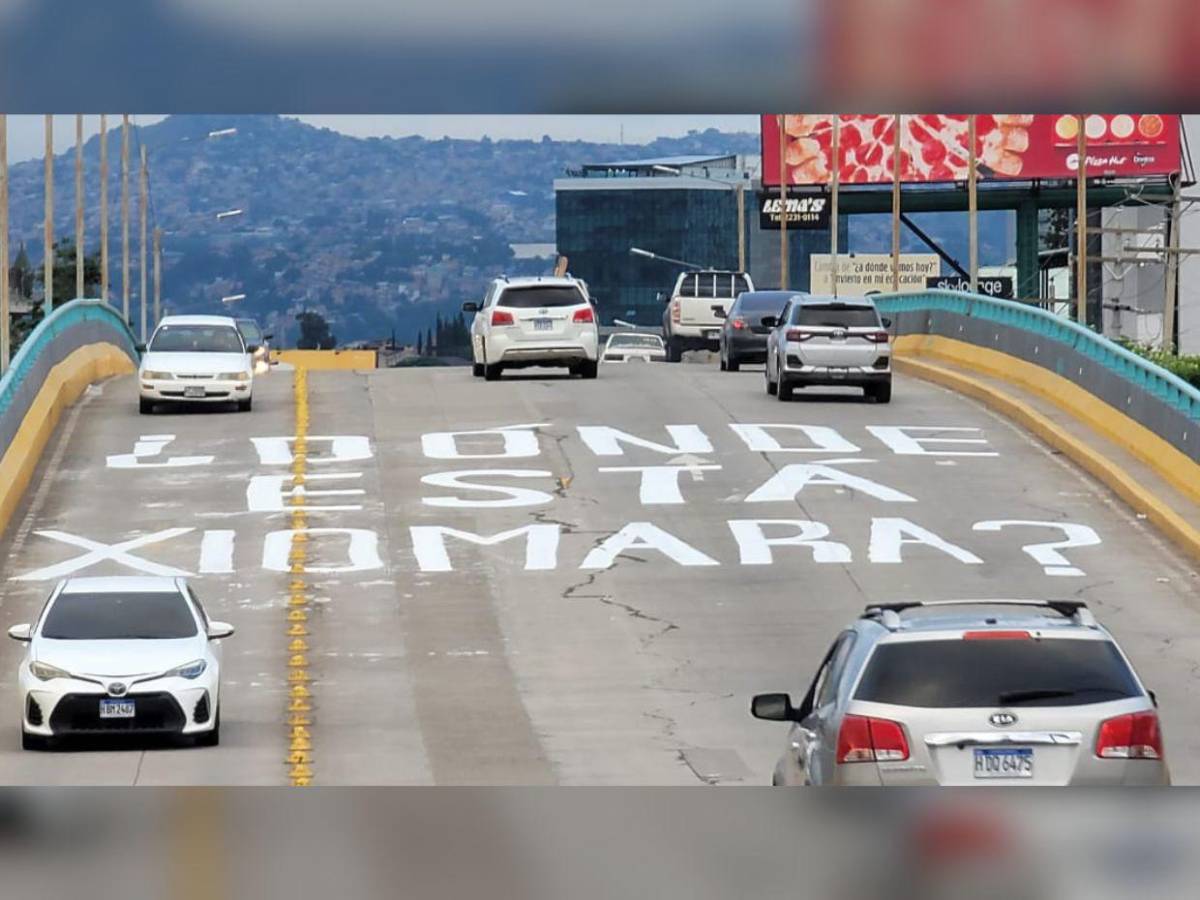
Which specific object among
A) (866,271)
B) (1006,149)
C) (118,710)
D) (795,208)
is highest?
(1006,149)

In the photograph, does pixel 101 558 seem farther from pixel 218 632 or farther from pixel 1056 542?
pixel 1056 542

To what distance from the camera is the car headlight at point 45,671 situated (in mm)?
20875

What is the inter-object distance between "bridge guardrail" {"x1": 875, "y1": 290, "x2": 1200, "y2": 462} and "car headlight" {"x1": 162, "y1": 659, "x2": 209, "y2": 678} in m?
15.3

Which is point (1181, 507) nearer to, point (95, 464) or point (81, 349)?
point (95, 464)

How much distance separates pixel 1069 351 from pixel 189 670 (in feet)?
71.8

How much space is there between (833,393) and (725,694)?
23124 millimetres

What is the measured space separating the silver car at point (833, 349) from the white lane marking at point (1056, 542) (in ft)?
36.0

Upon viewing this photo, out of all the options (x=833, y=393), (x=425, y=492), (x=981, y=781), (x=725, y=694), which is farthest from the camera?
(x=833, y=393)

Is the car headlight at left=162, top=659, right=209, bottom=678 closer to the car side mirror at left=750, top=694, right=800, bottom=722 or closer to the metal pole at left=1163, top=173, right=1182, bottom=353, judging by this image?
the car side mirror at left=750, top=694, right=800, bottom=722

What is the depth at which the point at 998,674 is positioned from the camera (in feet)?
37.9

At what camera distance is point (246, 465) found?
35625 millimetres

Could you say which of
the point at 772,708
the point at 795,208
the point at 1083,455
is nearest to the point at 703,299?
the point at 1083,455

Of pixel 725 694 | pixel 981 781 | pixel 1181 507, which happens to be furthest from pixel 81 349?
pixel 981 781
